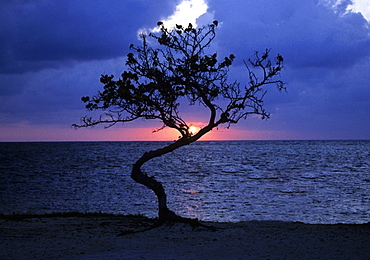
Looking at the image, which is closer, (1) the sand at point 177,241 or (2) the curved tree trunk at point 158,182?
(1) the sand at point 177,241

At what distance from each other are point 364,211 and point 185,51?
17.8 meters

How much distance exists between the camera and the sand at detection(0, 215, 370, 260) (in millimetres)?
11359

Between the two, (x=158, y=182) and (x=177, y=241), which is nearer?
(x=177, y=241)

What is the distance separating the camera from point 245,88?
51.9 feet

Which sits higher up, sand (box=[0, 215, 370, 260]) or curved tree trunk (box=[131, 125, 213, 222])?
curved tree trunk (box=[131, 125, 213, 222])

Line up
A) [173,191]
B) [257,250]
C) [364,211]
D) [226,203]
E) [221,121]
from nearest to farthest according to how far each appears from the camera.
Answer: [257,250]
[221,121]
[364,211]
[226,203]
[173,191]

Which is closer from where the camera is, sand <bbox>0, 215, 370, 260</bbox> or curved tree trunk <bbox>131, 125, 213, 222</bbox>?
sand <bbox>0, 215, 370, 260</bbox>

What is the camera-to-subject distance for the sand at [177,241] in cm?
1136

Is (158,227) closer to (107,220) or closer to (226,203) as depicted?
(107,220)

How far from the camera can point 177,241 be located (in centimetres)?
1323

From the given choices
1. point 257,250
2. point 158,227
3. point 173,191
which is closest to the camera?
point 257,250

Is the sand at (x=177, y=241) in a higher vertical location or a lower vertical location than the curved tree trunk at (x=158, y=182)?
lower

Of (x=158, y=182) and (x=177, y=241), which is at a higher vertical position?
(x=158, y=182)

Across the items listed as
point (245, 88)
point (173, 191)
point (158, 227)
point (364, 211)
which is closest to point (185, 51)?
point (245, 88)
